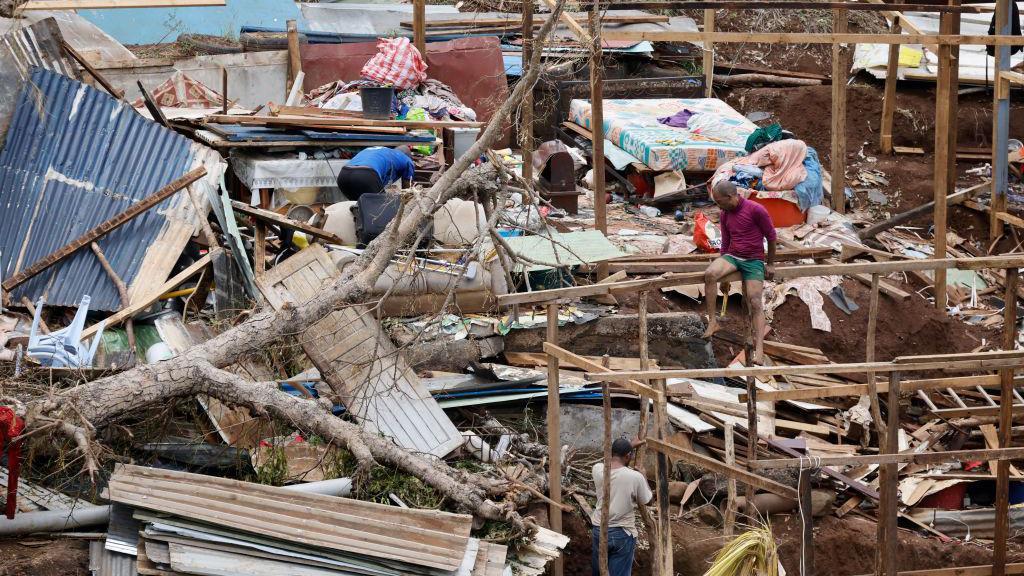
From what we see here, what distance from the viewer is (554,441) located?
9.41 metres

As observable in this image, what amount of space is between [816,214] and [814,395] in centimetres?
801

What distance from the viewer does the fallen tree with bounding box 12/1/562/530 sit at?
8.47m

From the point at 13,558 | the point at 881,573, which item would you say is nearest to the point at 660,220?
the point at 881,573

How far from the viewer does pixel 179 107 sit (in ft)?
54.4

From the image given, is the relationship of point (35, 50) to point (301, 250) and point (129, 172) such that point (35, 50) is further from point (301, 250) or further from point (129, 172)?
point (301, 250)

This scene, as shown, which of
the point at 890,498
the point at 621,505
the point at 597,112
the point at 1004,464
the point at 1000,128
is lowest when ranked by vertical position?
the point at 1004,464

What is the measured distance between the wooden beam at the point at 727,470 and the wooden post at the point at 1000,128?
8.61m

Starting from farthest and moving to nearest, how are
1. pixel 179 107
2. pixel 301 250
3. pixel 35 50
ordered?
pixel 179 107 → pixel 35 50 → pixel 301 250

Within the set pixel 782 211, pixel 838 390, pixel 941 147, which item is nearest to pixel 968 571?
pixel 838 390

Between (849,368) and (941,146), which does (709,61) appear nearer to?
(941,146)

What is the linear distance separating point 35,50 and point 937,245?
10784 mm

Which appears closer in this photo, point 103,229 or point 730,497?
point 730,497

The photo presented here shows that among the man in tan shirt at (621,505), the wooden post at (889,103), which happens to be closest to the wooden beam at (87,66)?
the man in tan shirt at (621,505)

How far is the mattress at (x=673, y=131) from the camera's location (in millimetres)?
17109
